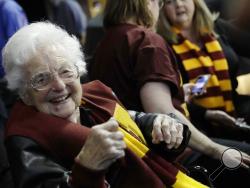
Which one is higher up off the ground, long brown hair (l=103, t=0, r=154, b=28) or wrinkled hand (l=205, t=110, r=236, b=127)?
long brown hair (l=103, t=0, r=154, b=28)

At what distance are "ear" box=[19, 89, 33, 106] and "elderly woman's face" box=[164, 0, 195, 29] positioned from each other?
4.09ft

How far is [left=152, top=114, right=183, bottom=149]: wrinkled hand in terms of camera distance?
164cm

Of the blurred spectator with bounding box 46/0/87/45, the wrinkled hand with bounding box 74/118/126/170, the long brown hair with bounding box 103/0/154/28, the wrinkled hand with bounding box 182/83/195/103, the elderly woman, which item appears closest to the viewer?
the wrinkled hand with bounding box 74/118/126/170

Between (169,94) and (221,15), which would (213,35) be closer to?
(221,15)

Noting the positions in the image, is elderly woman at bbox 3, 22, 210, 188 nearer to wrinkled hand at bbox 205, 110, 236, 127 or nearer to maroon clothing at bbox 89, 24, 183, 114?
maroon clothing at bbox 89, 24, 183, 114

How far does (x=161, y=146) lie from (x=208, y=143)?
384 mm

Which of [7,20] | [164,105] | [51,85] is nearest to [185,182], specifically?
[164,105]

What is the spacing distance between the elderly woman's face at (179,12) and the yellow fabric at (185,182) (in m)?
1.15

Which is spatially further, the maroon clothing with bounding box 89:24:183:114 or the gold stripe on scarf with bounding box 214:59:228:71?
the gold stripe on scarf with bounding box 214:59:228:71

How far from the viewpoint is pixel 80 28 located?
4.89 meters

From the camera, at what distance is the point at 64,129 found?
153 cm

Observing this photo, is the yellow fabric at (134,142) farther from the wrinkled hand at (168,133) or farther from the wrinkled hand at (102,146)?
the wrinkled hand at (102,146)

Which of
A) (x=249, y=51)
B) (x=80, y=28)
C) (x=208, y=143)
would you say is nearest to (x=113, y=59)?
(x=208, y=143)

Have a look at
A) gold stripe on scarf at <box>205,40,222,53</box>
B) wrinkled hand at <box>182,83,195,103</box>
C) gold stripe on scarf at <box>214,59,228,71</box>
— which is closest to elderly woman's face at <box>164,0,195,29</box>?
gold stripe on scarf at <box>205,40,222,53</box>
